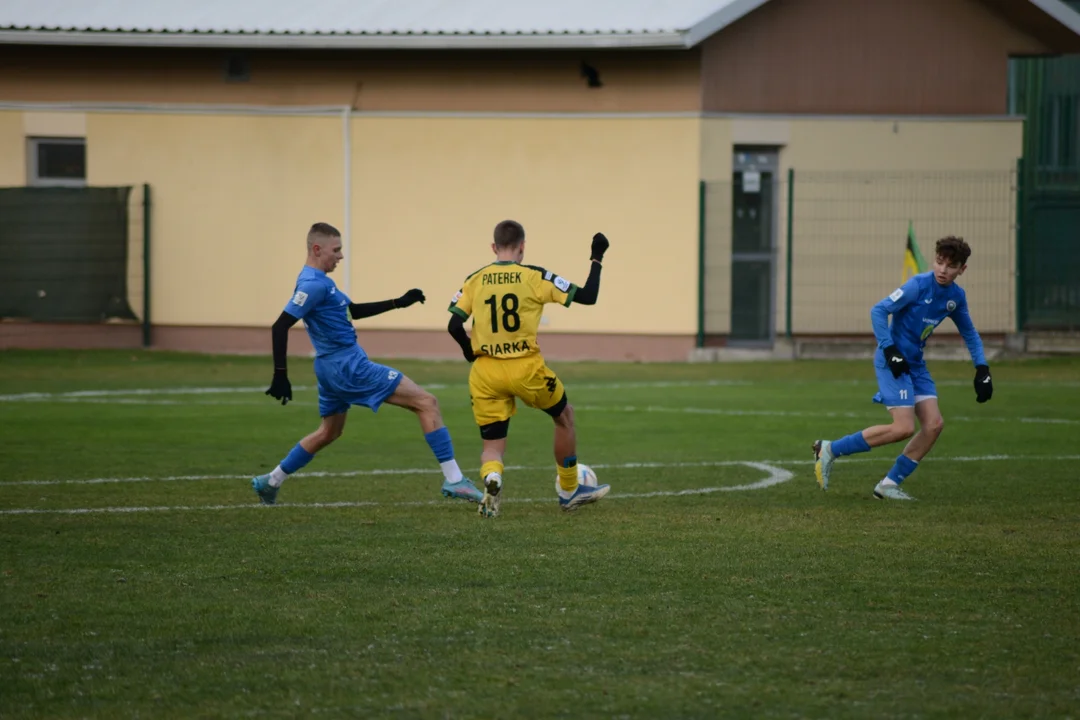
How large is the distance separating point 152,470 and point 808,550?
210 inches

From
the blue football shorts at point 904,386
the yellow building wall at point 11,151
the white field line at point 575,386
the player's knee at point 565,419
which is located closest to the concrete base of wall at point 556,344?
the yellow building wall at point 11,151

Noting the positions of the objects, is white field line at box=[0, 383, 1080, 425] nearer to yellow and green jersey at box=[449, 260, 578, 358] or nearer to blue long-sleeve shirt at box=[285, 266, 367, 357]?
blue long-sleeve shirt at box=[285, 266, 367, 357]

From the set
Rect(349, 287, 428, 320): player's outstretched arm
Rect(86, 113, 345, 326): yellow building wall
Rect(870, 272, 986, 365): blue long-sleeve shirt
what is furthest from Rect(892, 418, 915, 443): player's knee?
Rect(86, 113, 345, 326): yellow building wall

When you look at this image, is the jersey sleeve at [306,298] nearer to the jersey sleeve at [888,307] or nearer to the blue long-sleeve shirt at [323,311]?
the blue long-sleeve shirt at [323,311]

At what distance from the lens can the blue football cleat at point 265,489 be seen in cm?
962

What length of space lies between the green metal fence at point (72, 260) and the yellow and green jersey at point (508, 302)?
607 inches

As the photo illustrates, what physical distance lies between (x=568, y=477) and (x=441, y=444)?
838 millimetres

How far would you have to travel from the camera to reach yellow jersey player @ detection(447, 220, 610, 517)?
905 cm

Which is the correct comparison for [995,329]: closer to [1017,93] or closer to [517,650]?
[1017,93]

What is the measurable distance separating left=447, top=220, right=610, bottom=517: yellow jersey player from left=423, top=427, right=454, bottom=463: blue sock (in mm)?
401

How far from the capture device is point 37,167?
79.3 ft

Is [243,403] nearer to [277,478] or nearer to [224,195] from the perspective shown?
[277,478]

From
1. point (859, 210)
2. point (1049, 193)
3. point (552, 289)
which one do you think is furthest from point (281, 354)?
point (1049, 193)

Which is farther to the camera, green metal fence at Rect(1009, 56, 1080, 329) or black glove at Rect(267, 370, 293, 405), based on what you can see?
green metal fence at Rect(1009, 56, 1080, 329)
